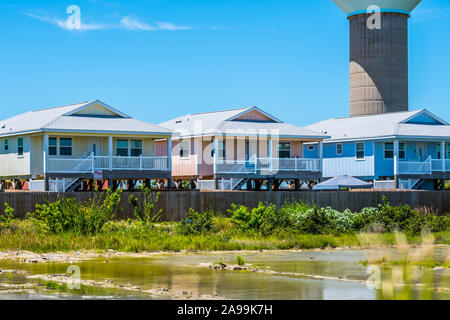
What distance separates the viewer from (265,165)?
189 feet

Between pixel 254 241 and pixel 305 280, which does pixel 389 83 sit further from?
pixel 305 280

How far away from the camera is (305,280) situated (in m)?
18.3

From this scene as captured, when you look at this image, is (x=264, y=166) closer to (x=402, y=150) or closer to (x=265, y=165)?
(x=265, y=165)

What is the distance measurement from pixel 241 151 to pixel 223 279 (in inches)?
1574

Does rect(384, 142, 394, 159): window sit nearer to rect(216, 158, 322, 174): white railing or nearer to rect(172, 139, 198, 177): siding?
rect(216, 158, 322, 174): white railing

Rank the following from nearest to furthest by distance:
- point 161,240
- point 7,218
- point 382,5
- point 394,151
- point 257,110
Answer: point 161,240 → point 7,218 → point 257,110 → point 394,151 → point 382,5

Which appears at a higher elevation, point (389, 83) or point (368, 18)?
point (368, 18)

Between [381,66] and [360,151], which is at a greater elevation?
[381,66]

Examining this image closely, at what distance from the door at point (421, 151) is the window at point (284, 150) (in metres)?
10.1

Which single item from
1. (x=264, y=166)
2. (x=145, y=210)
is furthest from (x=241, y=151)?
(x=145, y=210)

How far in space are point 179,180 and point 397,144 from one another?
53.3 ft

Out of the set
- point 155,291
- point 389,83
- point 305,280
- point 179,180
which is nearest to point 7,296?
point 155,291

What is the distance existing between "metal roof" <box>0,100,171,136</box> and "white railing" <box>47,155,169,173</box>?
5.64 ft

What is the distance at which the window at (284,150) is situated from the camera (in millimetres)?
59656
